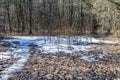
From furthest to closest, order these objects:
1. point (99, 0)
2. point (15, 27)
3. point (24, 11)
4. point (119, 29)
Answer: point (15, 27) → point (24, 11) → point (119, 29) → point (99, 0)

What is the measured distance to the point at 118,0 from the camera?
24.1 meters

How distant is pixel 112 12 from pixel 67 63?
16607mm

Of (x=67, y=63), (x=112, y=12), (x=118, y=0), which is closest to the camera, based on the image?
(x=67, y=63)

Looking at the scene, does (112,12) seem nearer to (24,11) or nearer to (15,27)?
(24,11)

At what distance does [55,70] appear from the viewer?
12.3 m

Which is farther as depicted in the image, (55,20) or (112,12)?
(112,12)

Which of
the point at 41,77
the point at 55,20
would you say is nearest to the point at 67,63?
the point at 41,77

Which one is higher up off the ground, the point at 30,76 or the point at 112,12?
the point at 112,12

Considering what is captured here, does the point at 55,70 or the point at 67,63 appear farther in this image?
the point at 67,63

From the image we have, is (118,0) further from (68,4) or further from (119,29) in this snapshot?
(68,4)

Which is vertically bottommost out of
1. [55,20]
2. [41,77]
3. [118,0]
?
A: [41,77]

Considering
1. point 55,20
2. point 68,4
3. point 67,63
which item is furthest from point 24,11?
point 67,63

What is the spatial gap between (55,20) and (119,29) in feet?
46.5

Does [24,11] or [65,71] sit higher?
[24,11]
